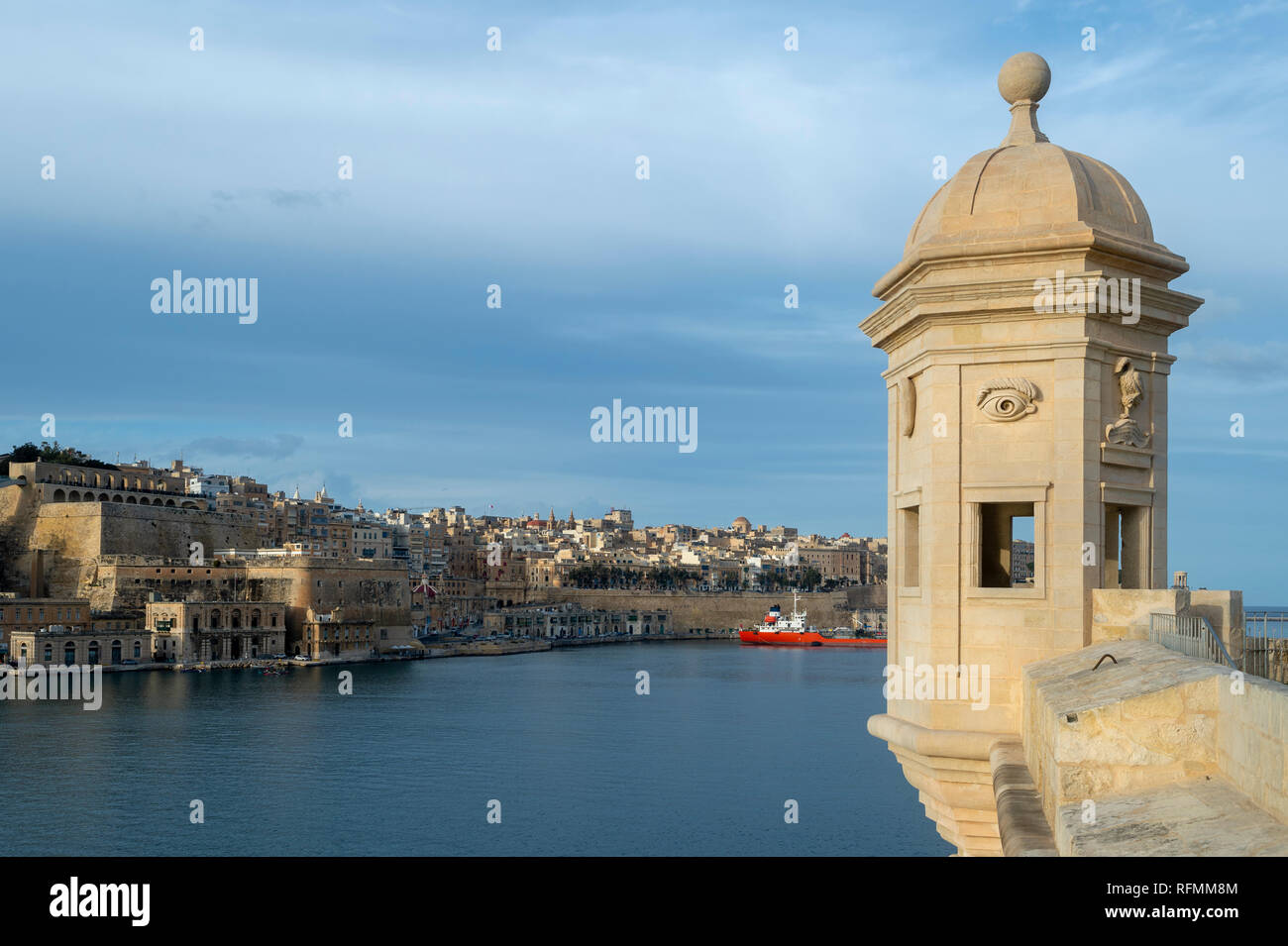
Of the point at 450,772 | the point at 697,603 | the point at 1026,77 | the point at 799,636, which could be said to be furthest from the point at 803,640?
the point at 1026,77

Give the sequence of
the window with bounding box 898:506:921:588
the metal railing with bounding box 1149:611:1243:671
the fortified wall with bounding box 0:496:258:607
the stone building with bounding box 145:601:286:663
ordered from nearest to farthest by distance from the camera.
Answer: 1. the metal railing with bounding box 1149:611:1243:671
2. the window with bounding box 898:506:921:588
3. the stone building with bounding box 145:601:286:663
4. the fortified wall with bounding box 0:496:258:607

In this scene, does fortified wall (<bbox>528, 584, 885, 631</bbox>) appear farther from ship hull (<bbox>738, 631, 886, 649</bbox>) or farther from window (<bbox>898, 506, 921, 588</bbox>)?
window (<bbox>898, 506, 921, 588</bbox>)

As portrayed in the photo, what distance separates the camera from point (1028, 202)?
6.61 m

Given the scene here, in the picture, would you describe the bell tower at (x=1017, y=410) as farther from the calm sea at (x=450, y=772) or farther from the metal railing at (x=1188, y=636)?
the calm sea at (x=450, y=772)

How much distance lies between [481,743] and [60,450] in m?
71.9

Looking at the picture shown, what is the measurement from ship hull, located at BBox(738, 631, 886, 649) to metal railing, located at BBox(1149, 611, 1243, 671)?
104425 mm

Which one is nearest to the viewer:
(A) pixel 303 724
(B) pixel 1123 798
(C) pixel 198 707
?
(B) pixel 1123 798

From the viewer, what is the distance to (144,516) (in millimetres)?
80750

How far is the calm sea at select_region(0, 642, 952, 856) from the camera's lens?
2752cm

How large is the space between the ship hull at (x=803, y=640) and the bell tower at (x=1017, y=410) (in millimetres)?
103564

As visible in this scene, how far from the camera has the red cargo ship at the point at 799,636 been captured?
110062mm

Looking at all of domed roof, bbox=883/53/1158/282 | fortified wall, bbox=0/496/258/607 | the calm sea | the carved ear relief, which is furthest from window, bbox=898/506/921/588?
fortified wall, bbox=0/496/258/607

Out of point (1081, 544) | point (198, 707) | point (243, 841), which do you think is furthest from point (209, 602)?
point (1081, 544)
